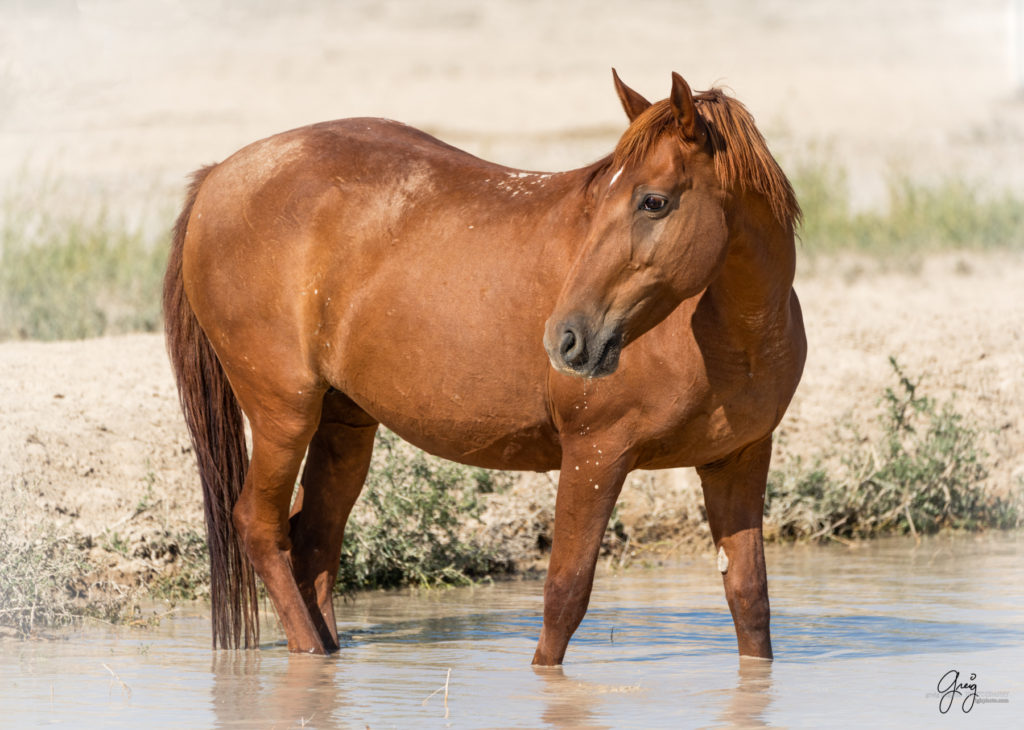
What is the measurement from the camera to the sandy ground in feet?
25.7

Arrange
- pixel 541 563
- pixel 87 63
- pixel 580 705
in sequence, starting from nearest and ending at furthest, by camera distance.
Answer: pixel 580 705
pixel 541 563
pixel 87 63

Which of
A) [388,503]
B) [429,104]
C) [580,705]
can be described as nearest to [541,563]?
[388,503]

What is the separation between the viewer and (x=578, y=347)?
4.44m

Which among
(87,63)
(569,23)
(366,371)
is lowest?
(366,371)

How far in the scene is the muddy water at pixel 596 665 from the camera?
4.54m

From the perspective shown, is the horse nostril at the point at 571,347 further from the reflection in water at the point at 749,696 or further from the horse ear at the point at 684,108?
the reflection in water at the point at 749,696

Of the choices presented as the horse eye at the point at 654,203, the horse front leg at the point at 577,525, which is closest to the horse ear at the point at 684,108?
the horse eye at the point at 654,203

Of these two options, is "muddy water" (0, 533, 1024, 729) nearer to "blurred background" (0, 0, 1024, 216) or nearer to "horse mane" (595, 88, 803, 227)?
"horse mane" (595, 88, 803, 227)

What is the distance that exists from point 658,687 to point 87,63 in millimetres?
15996

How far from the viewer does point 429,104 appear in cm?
2002

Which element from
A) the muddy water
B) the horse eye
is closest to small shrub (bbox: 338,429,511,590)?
the muddy water

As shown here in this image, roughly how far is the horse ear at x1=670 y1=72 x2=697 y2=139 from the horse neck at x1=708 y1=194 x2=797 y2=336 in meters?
0.28

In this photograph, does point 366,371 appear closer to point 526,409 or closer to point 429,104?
point 526,409

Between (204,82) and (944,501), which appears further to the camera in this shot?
(204,82)
